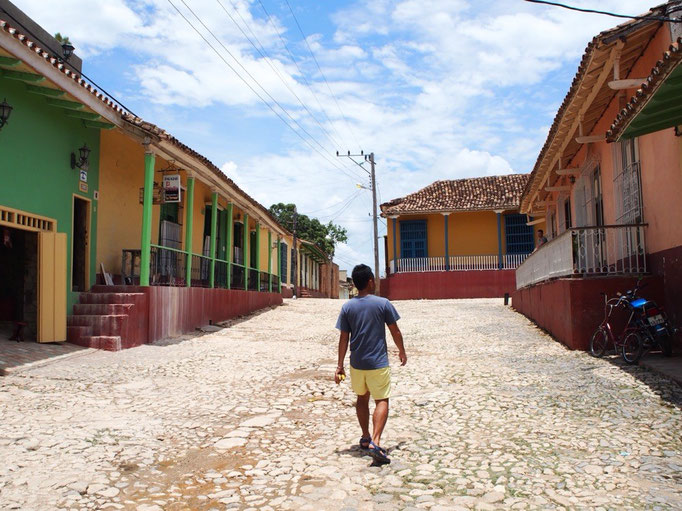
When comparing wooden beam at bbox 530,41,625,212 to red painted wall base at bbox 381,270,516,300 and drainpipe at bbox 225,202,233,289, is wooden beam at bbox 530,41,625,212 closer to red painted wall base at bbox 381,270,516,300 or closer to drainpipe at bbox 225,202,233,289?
drainpipe at bbox 225,202,233,289

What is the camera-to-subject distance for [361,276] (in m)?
4.64

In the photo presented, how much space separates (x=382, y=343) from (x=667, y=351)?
4749 mm

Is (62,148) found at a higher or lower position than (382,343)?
higher

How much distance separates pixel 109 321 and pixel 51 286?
101 cm

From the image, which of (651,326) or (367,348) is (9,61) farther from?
(651,326)

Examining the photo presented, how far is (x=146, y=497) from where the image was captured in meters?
3.71

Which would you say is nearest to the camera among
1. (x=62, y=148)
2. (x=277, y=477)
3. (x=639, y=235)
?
(x=277, y=477)

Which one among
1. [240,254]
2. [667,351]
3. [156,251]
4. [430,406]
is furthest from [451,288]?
[430,406]

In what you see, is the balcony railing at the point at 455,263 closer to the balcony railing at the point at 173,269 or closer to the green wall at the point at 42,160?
the balcony railing at the point at 173,269

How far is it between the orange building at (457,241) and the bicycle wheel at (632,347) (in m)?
17.6

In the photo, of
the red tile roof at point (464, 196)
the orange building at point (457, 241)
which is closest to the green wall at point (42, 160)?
the orange building at point (457, 241)

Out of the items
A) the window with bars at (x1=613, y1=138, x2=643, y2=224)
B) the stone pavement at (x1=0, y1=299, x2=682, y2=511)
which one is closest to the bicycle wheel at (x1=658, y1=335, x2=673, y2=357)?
the stone pavement at (x1=0, y1=299, x2=682, y2=511)

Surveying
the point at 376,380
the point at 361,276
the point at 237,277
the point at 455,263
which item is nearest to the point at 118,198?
the point at 237,277

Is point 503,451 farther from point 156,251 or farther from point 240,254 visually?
point 240,254
